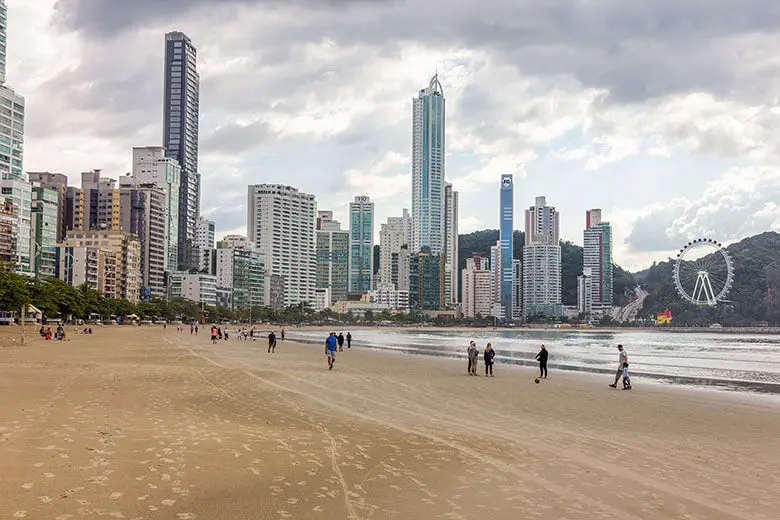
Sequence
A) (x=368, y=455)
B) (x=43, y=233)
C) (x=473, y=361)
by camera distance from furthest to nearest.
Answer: (x=43, y=233) → (x=473, y=361) → (x=368, y=455)

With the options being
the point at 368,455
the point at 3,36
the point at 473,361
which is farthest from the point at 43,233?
the point at 368,455

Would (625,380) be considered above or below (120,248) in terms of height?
below

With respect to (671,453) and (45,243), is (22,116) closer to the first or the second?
(45,243)

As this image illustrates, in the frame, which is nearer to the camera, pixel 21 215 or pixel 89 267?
pixel 21 215

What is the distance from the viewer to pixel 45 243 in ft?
513

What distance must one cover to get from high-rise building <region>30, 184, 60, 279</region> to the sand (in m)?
143

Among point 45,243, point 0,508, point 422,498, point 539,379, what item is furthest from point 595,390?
point 45,243

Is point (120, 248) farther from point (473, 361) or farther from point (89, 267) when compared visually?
point (473, 361)

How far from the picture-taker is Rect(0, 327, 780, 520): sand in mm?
8299

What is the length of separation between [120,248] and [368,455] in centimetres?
18669

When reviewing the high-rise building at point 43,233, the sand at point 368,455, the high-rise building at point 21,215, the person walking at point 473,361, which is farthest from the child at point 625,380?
the high-rise building at point 43,233

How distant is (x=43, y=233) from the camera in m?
156

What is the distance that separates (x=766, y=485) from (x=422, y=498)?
204 inches

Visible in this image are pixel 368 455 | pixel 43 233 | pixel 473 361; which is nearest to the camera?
pixel 368 455
